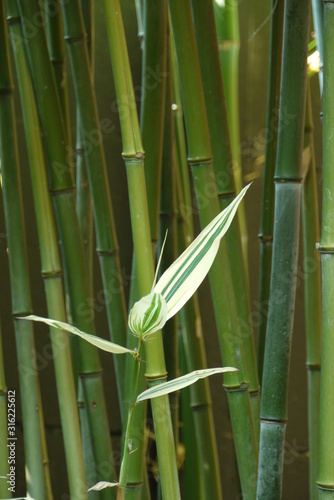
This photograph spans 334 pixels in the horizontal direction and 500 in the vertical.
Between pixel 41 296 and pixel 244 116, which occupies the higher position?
pixel 244 116

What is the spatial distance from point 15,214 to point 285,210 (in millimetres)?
332

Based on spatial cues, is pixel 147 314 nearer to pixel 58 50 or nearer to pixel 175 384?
pixel 175 384

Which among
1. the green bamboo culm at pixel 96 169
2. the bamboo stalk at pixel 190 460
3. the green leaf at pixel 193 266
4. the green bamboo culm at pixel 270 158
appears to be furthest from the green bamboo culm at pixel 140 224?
the bamboo stalk at pixel 190 460

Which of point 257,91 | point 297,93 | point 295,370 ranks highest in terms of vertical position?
point 257,91

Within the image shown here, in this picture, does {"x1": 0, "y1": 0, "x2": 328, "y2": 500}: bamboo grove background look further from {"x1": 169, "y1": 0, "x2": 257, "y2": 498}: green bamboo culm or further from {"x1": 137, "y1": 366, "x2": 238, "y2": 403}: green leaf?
{"x1": 137, "y1": 366, "x2": 238, "y2": 403}: green leaf

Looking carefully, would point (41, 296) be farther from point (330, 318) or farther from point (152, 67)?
point (330, 318)

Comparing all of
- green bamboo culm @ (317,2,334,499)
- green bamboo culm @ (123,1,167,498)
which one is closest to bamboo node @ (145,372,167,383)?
green bamboo culm @ (317,2,334,499)

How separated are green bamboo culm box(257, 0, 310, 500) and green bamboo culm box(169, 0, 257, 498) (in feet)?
0.09

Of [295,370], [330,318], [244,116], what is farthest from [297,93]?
[295,370]

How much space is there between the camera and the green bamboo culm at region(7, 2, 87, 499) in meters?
0.74

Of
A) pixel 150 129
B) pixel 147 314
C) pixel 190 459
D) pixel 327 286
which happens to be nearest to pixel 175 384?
pixel 147 314

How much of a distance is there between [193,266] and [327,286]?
18 cm

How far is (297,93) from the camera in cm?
69

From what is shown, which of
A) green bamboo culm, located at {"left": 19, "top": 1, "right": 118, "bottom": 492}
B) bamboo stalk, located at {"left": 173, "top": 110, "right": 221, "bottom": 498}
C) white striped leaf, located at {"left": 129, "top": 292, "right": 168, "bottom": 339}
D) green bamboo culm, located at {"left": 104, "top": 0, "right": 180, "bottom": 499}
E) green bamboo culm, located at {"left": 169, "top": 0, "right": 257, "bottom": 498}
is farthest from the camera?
bamboo stalk, located at {"left": 173, "top": 110, "right": 221, "bottom": 498}
